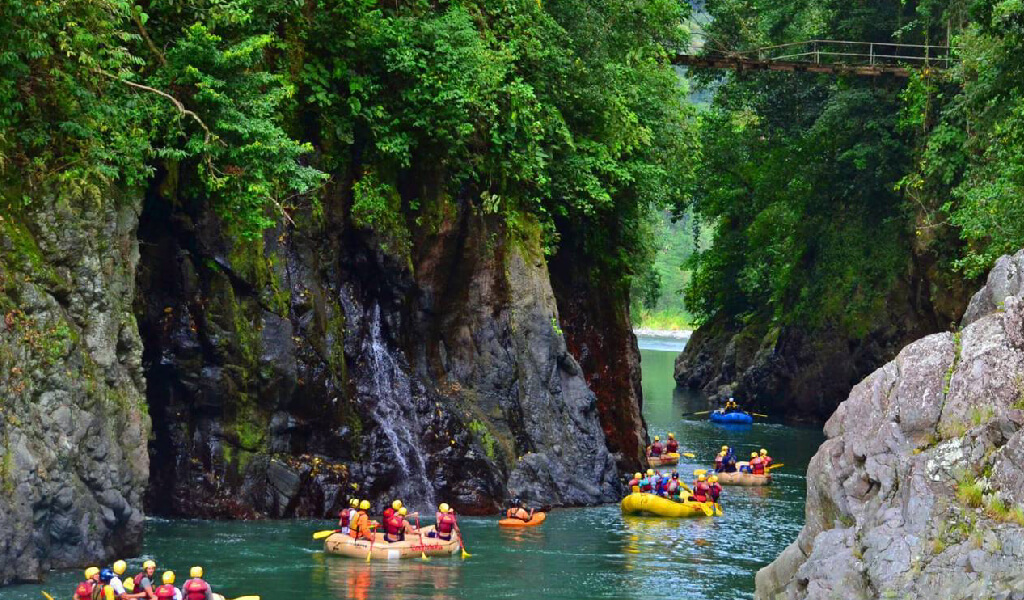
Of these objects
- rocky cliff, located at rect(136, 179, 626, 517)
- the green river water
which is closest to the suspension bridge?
rocky cliff, located at rect(136, 179, 626, 517)

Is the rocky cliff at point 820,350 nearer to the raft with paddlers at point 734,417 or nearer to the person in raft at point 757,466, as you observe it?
the raft with paddlers at point 734,417

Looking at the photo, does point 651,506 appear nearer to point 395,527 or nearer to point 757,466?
point 395,527

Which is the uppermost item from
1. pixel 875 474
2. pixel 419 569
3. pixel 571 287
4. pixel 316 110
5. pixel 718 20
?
pixel 718 20

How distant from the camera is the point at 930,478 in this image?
18219 millimetres

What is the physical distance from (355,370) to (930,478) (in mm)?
14297

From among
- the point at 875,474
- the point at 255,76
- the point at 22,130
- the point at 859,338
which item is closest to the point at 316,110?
the point at 255,76

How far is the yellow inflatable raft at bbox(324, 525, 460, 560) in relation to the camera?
82.1ft

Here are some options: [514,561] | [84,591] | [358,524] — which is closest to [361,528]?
[358,524]

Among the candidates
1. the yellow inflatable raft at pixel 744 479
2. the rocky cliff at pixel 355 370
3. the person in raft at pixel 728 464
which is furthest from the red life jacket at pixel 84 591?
the person in raft at pixel 728 464

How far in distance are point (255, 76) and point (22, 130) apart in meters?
4.65

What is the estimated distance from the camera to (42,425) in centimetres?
2144

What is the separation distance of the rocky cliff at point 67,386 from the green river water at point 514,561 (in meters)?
0.79

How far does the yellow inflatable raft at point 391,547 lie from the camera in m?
25.0

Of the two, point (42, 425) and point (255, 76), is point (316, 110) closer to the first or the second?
point (255, 76)
